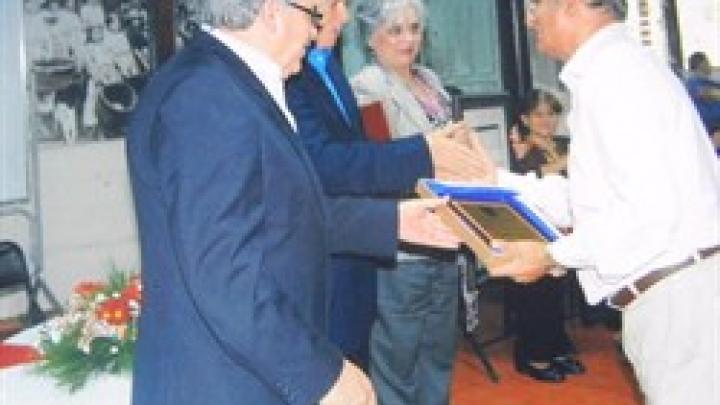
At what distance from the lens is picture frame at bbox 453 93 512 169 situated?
214 inches

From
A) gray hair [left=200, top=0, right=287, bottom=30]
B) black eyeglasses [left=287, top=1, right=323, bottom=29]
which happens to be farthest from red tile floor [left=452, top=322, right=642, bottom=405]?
gray hair [left=200, top=0, right=287, bottom=30]

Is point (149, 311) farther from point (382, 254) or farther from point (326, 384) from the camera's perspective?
point (382, 254)

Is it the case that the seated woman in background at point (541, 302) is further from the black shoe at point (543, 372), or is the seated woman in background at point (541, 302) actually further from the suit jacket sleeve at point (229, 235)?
the suit jacket sleeve at point (229, 235)

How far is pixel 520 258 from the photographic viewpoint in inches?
81.5

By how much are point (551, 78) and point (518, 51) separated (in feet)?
0.96

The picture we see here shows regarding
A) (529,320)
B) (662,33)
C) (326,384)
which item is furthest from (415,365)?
(662,33)

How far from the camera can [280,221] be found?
4.35ft

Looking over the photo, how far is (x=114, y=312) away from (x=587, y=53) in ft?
3.95

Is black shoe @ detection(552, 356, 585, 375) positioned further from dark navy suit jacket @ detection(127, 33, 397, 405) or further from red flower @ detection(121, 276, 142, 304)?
dark navy suit jacket @ detection(127, 33, 397, 405)

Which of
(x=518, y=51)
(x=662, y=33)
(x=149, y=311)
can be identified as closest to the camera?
(x=149, y=311)

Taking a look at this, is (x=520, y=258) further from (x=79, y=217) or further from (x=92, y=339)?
(x=79, y=217)

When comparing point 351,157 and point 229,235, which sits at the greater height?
point 351,157

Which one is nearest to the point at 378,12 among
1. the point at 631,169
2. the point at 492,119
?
the point at 631,169

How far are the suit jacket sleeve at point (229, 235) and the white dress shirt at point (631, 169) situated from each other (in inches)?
33.3
